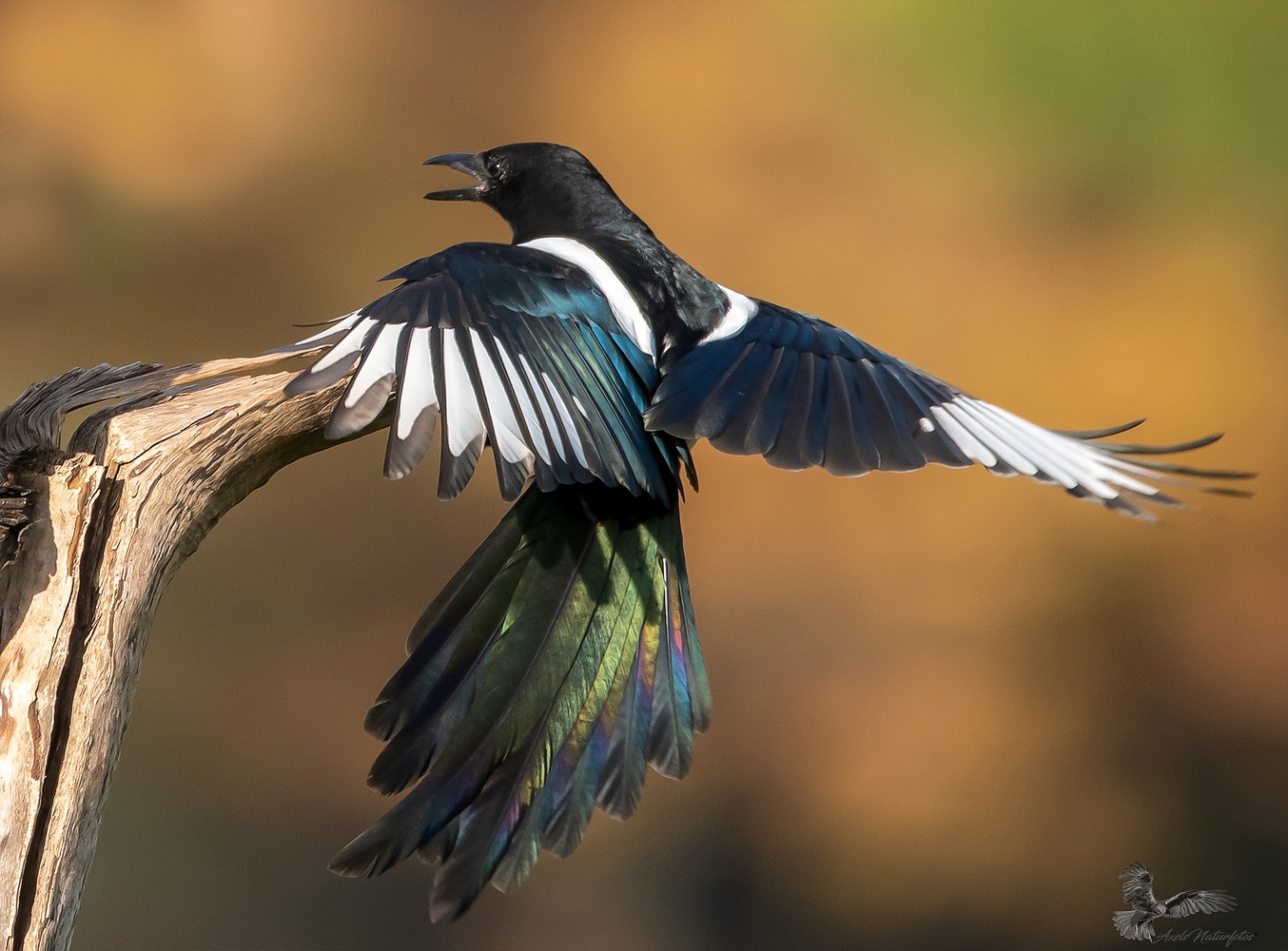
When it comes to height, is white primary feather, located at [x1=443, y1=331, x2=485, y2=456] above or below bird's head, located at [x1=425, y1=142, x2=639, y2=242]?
below

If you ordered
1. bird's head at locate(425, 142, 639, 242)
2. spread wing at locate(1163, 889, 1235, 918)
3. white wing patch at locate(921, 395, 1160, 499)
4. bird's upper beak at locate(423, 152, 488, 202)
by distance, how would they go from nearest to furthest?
white wing patch at locate(921, 395, 1160, 499) → bird's head at locate(425, 142, 639, 242) → bird's upper beak at locate(423, 152, 488, 202) → spread wing at locate(1163, 889, 1235, 918)

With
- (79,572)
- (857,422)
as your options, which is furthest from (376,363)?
(857,422)

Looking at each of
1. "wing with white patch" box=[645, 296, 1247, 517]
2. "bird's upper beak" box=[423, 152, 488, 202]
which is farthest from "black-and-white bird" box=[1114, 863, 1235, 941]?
"bird's upper beak" box=[423, 152, 488, 202]

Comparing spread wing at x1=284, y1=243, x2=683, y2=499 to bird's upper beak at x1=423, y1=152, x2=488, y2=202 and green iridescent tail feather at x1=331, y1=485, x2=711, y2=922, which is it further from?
bird's upper beak at x1=423, y1=152, x2=488, y2=202

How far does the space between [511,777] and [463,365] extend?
1.08 ft

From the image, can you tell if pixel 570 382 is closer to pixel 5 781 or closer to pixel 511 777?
pixel 511 777

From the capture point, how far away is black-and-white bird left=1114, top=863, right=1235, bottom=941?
1734 mm

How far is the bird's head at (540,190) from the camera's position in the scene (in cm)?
129

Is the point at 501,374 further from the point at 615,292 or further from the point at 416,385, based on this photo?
the point at 615,292

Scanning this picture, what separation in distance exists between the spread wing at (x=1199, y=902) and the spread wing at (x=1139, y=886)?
1.0 inches

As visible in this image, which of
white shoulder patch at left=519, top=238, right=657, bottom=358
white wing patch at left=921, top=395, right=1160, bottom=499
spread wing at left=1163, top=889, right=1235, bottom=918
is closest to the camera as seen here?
white wing patch at left=921, top=395, right=1160, bottom=499

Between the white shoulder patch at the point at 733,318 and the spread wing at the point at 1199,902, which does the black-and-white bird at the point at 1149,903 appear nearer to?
the spread wing at the point at 1199,902

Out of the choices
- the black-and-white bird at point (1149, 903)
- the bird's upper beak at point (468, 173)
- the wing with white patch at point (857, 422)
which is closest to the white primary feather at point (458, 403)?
the wing with white patch at point (857, 422)

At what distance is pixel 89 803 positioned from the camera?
Result: 855 millimetres
